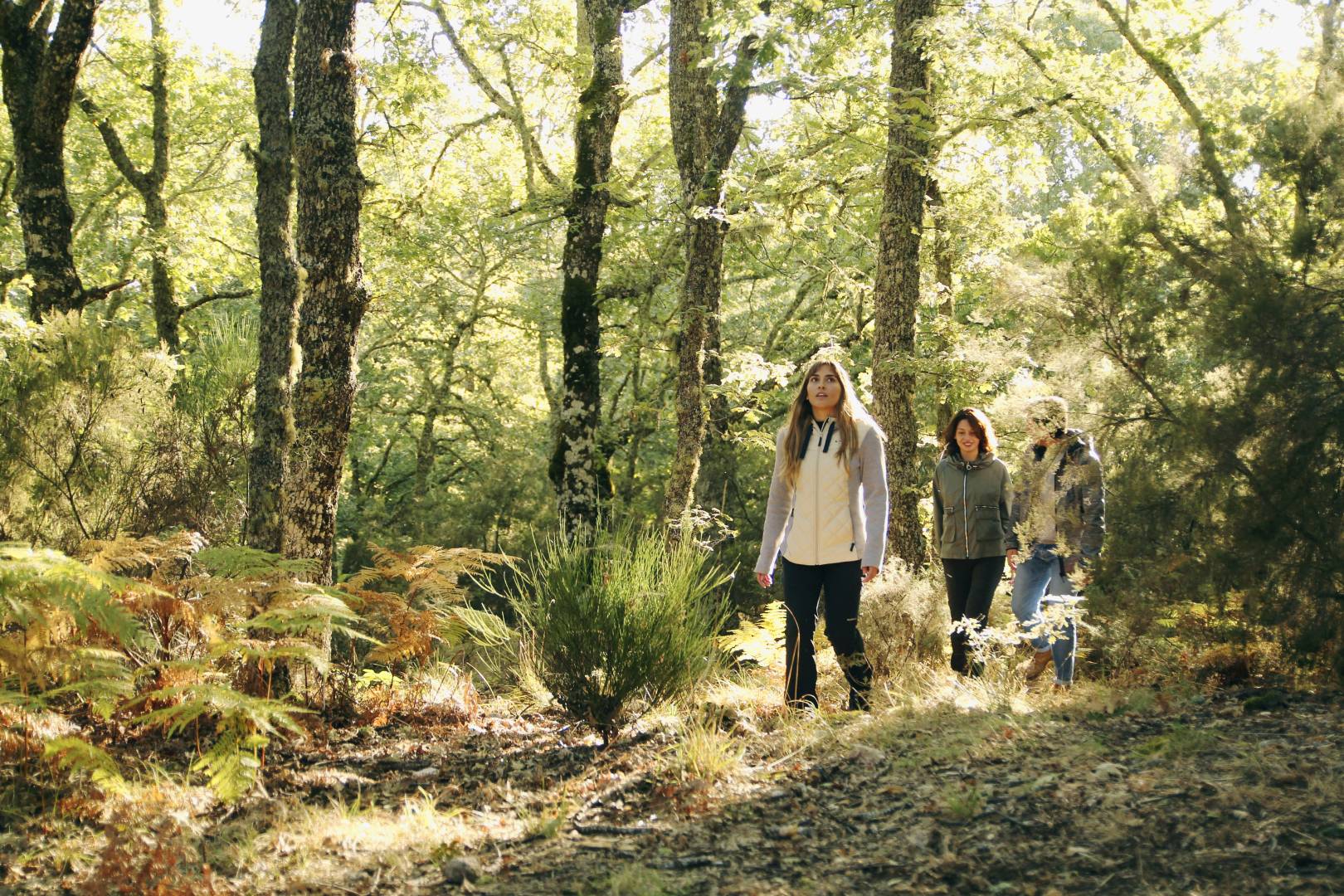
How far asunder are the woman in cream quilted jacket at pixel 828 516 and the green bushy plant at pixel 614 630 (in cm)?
51

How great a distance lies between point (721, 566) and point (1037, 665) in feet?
6.96

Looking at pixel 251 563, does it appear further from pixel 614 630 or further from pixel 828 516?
pixel 828 516

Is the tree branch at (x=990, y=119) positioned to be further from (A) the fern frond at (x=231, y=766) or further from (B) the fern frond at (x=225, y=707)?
(A) the fern frond at (x=231, y=766)

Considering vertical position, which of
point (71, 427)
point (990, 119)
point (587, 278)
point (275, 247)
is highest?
point (990, 119)

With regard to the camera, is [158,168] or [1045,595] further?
[158,168]

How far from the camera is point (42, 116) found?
9.40 m

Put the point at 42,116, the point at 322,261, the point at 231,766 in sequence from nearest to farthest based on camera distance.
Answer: the point at 231,766 < the point at 322,261 < the point at 42,116

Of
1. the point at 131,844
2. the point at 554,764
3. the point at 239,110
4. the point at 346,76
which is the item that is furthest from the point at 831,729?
the point at 239,110

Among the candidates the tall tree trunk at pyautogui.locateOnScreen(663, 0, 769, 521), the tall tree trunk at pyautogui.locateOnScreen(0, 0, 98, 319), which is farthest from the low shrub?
the tall tree trunk at pyautogui.locateOnScreen(0, 0, 98, 319)

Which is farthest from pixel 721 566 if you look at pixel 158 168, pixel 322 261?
pixel 158 168

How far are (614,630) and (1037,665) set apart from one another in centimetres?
301

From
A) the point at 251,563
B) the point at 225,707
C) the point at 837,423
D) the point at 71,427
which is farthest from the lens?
the point at 71,427

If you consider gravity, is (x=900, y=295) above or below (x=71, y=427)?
above

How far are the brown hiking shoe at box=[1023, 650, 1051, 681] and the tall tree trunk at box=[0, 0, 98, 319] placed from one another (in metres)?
8.66
